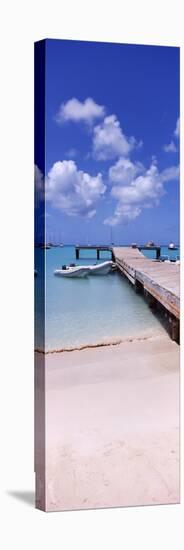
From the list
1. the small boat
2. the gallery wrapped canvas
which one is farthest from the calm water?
the small boat

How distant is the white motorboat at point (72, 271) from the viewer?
15.8 feet

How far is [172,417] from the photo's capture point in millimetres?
4961

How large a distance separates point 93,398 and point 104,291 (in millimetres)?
705

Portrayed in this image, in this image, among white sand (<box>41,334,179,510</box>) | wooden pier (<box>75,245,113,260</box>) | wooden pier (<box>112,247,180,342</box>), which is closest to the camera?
white sand (<box>41,334,179,510</box>)

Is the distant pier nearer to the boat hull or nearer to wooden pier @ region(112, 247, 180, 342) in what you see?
wooden pier @ region(112, 247, 180, 342)

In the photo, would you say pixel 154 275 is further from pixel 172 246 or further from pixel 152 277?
pixel 172 246

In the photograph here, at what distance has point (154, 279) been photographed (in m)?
5.18

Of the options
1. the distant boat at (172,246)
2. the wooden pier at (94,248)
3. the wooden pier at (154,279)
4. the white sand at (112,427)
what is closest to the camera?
the white sand at (112,427)

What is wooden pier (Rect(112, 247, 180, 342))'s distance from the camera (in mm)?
5086

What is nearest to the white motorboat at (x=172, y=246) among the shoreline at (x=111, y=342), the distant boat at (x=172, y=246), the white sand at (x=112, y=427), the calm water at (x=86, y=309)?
the distant boat at (x=172, y=246)

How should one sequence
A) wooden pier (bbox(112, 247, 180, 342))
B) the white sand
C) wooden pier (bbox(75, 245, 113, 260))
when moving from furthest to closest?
wooden pier (bbox(112, 247, 180, 342)) → wooden pier (bbox(75, 245, 113, 260)) → the white sand

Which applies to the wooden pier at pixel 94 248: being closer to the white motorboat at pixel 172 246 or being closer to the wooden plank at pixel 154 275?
the wooden plank at pixel 154 275

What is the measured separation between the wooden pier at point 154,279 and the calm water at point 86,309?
0.08 metres

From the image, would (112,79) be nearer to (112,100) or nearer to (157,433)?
(112,100)
